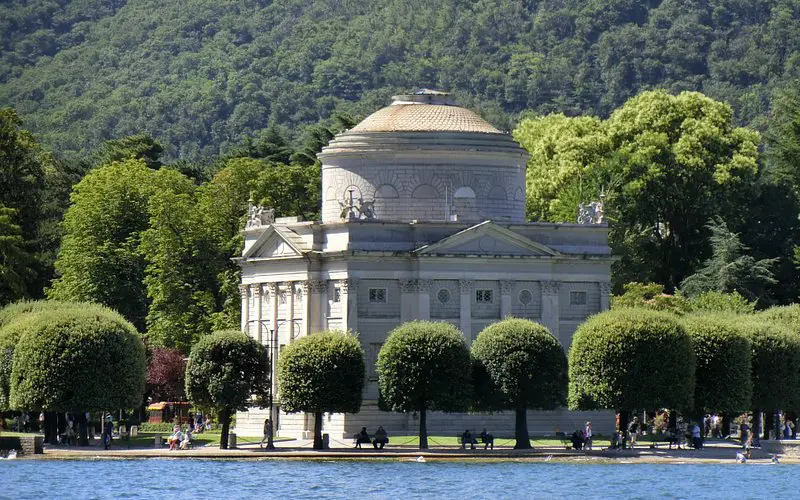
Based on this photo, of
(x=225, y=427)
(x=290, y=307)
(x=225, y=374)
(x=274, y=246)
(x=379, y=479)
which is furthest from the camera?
(x=274, y=246)

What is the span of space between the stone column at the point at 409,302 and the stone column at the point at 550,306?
6.08 m

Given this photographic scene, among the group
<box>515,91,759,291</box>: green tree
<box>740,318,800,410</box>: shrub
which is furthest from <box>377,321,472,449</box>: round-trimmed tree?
<box>515,91,759,291</box>: green tree

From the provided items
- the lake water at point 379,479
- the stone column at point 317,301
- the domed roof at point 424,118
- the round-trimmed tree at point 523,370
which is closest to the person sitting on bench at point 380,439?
the lake water at point 379,479

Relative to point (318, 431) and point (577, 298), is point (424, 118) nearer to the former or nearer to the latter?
point (577, 298)

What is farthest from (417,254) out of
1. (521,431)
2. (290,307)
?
(521,431)

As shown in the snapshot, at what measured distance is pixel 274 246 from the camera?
111 meters

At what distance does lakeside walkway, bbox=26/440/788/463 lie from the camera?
93500mm

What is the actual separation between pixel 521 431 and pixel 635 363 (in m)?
5.55

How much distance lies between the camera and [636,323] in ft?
318

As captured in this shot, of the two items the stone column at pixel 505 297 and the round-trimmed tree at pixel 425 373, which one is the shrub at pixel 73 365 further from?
the stone column at pixel 505 297

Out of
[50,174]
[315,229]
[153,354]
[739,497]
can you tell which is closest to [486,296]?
[315,229]

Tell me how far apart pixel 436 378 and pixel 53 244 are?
47.6m

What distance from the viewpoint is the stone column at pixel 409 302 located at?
349 ft

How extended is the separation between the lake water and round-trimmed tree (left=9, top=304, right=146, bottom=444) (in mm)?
4200
